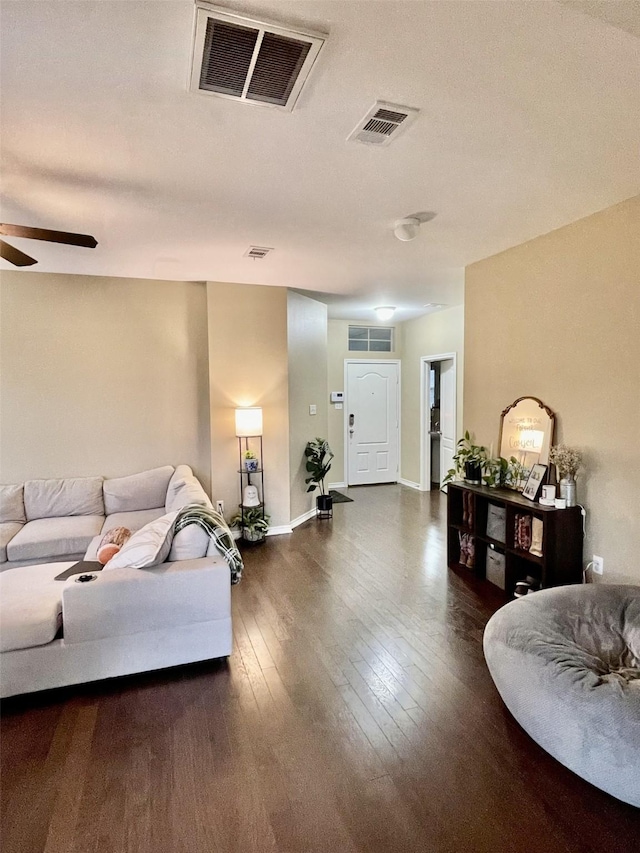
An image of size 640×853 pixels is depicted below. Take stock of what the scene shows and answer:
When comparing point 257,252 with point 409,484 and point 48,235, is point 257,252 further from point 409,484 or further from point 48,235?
point 409,484

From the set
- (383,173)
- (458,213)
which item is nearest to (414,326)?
(458,213)

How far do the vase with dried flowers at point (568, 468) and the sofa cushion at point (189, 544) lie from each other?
237cm

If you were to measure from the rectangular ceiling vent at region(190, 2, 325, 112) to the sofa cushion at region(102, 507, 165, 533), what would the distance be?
3.24 m

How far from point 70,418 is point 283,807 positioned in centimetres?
390

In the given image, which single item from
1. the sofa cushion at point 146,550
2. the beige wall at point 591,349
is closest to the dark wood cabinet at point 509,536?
the beige wall at point 591,349

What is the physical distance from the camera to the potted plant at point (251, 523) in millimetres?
4613

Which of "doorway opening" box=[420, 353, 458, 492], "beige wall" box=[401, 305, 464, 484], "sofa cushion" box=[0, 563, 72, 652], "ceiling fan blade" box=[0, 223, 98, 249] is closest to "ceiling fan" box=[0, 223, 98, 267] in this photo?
"ceiling fan blade" box=[0, 223, 98, 249]

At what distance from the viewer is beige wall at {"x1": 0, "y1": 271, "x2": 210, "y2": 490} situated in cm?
431

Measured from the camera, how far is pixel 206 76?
1.64 meters

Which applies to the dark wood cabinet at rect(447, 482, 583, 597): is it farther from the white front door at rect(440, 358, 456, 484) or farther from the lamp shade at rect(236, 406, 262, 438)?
the white front door at rect(440, 358, 456, 484)

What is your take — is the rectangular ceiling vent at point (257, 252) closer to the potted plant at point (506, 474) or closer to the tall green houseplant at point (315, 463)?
the tall green houseplant at point (315, 463)

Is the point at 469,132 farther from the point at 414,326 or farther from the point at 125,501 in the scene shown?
the point at 414,326

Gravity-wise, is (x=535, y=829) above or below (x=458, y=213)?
below

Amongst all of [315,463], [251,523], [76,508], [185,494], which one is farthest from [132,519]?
[315,463]
